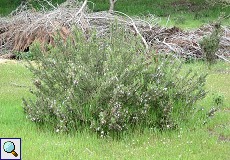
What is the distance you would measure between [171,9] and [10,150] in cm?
2249

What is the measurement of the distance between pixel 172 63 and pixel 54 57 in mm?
1938

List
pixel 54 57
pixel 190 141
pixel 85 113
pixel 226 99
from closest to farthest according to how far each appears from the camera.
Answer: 1. pixel 190 141
2. pixel 85 113
3. pixel 54 57
4. pixel 226 99

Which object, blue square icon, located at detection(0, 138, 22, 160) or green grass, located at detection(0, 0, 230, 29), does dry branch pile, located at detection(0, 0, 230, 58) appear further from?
blue square icon, located at detection(0, 138, 22, 160)

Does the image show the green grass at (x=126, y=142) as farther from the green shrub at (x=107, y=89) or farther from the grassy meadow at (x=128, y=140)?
the green shrub at (x=107, y=89)

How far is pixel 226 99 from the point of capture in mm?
10156

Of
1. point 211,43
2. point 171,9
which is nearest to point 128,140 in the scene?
point 211,43

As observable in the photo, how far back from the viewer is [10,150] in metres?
6.27

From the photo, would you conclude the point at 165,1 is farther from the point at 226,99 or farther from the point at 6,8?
the point at 226,99

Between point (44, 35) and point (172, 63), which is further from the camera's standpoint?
point (44, 35)

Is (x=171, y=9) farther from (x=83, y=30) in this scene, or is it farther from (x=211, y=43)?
(x=211, y=43)

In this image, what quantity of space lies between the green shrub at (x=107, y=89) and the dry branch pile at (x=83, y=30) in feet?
24.6

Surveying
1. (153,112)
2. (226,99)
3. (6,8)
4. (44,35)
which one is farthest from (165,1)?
(153,112)

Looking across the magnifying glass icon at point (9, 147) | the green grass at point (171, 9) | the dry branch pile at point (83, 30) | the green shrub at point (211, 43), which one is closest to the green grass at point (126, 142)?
the magnifying glass icon at point (9, 147)

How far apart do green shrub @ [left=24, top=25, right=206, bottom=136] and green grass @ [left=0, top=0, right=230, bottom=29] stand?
15727 millimetres
